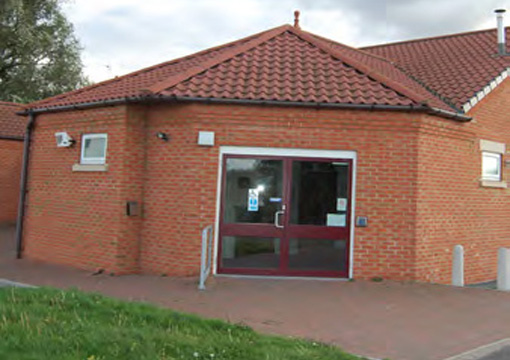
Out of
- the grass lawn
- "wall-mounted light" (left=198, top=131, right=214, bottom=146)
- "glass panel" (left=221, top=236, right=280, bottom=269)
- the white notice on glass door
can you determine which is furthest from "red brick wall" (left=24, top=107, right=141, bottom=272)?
the white notice on glass door

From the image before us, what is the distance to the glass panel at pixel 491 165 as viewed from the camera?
10.6 m

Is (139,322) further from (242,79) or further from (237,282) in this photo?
(242,79)

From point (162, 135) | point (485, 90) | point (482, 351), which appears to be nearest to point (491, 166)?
point (485, 90)

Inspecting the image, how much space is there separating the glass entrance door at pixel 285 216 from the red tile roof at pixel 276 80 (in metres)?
1.25

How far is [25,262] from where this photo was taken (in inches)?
419

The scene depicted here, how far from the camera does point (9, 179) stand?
18000mm

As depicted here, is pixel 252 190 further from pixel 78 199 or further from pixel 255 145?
pixel 78 199

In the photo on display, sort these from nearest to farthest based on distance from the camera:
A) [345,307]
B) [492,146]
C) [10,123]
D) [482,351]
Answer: [482,351] < [345,307] < [492,146] < [10,123]

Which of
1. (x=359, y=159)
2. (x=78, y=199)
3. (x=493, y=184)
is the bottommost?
(x=78, y=199)

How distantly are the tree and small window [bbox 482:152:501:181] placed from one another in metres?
23.6

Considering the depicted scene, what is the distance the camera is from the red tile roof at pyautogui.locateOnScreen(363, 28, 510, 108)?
10.9 m

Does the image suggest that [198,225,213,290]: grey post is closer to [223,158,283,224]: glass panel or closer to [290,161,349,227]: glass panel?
[223,158,283,224]: glass panel

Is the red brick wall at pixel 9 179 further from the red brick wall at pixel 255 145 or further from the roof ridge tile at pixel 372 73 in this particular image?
the roof ridge tile at pixel 372 73

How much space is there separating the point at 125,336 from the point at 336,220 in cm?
510
